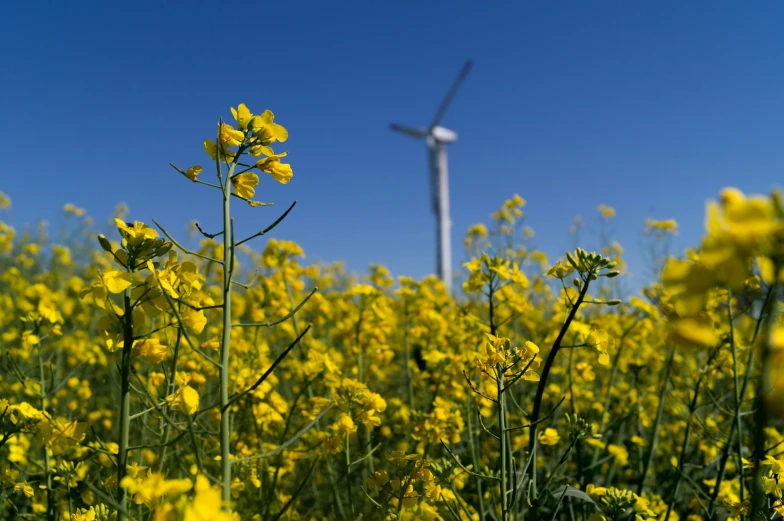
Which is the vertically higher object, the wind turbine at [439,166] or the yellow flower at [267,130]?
the wind turbine at [439,166]

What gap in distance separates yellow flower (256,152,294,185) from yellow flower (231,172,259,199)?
5 centimetres

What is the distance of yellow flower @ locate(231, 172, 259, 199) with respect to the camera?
1.38 m

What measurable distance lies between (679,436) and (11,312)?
6586mm

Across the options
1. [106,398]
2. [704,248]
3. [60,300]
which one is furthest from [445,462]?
[60,300]

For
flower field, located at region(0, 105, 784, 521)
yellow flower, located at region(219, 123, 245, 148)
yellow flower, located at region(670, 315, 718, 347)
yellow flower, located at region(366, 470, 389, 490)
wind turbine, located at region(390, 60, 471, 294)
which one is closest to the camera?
yellow flower, located at region(670, 315, 718, 347)

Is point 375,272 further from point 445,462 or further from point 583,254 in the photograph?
point 583,254

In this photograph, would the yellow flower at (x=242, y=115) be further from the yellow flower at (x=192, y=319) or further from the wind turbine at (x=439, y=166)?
the wind turbine at (x=439, y=166)

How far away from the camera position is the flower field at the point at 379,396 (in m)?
0.98

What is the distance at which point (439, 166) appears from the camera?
21703 mm

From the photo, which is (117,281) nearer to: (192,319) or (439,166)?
(192,319)

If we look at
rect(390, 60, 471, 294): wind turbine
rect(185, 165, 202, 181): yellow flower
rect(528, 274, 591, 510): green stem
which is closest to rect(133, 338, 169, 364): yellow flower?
rect(185, 165, 202, 181): yellow flower

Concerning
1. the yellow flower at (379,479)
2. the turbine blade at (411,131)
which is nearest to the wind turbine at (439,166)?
the turbine blade at (411,131)

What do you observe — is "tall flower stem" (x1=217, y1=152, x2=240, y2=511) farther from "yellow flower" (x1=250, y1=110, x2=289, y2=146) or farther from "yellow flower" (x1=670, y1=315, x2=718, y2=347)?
"yellow flower" (x1=670, y1=315, x2=718, y2=347)

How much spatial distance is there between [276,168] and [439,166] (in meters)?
20.7
